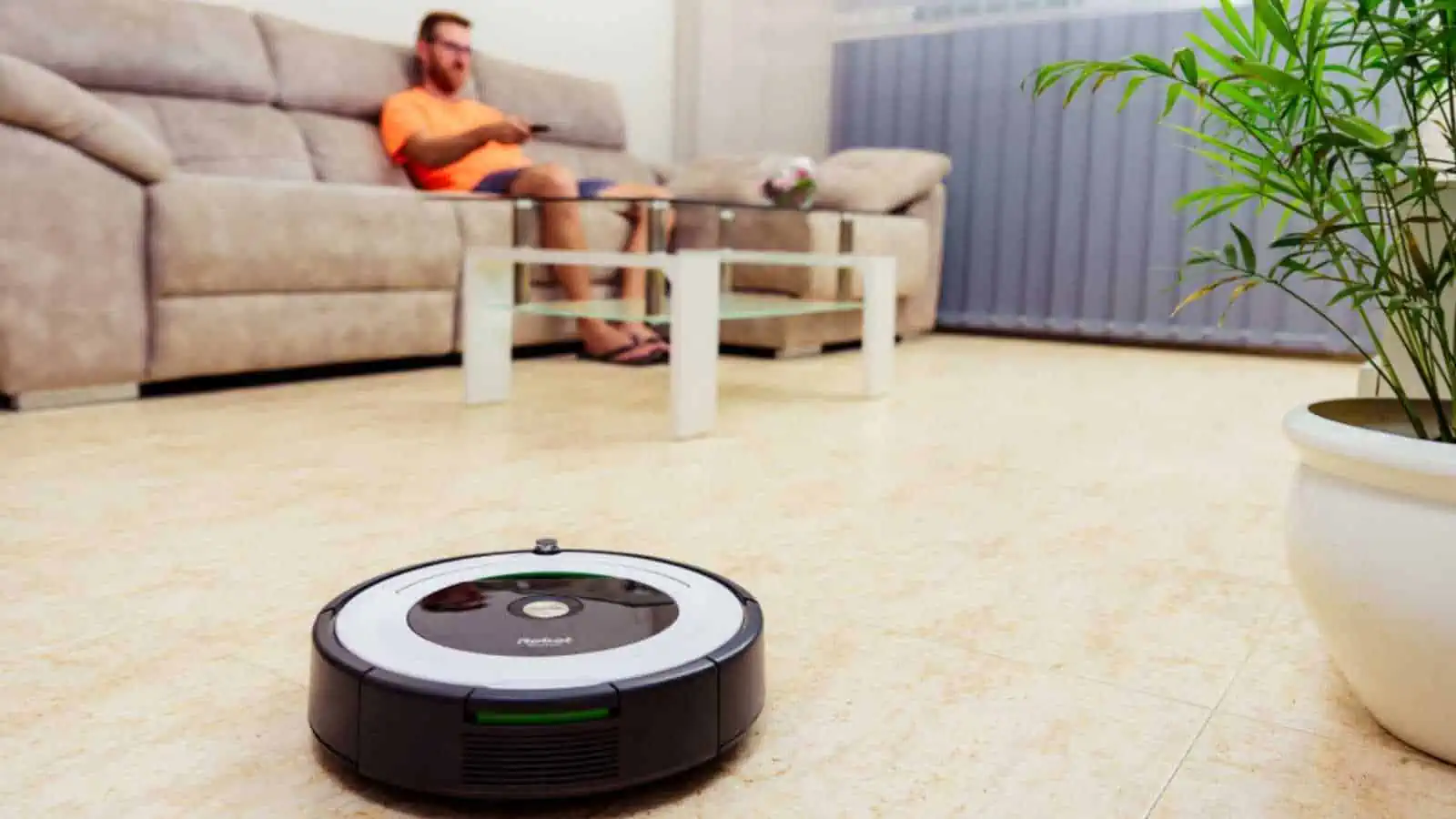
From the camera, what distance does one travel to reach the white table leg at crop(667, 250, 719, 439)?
189 cm

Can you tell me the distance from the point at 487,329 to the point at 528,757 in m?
1.66

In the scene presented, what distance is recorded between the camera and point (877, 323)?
8.30 feet

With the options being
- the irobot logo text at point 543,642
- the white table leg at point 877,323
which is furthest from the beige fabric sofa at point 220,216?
the irobot logo text at point 543,642

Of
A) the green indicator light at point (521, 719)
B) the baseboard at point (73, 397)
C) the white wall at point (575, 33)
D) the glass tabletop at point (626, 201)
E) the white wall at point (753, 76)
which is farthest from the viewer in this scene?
the white wall at point (753, 76)

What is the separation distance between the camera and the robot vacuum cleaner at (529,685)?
63cm

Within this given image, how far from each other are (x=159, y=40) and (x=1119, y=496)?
2286 mm

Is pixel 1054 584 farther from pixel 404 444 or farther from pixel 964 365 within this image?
pixel 964 365

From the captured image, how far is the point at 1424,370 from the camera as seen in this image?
757 mm

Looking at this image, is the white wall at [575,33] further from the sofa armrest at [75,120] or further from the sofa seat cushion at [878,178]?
the sofa armrest at [75,120]

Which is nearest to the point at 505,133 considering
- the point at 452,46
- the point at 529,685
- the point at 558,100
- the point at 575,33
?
the point at 452,46

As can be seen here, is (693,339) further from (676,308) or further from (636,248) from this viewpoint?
(636,248)

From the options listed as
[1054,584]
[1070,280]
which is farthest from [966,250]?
[1054,584]

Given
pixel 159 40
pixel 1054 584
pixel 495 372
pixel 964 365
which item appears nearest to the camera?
pixel 1054 584

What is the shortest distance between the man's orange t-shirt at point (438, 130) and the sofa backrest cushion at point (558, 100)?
251 millimetres
